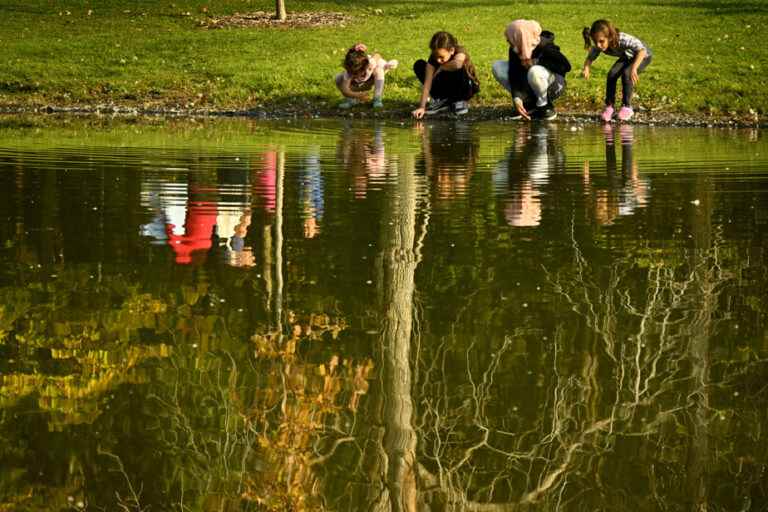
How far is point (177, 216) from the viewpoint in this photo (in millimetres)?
10492

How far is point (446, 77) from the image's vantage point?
22.4m

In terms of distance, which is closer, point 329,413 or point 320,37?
point 329,413

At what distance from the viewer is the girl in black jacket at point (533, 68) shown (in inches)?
840

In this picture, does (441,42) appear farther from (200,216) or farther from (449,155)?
(200,216)

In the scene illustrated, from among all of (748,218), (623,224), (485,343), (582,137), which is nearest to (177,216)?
(623,224)

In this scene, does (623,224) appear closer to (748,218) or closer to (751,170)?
(748,218)

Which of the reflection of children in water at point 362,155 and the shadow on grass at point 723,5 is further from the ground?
the shadow on grass at point 723,5

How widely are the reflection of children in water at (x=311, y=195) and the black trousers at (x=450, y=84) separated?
660 centimetres

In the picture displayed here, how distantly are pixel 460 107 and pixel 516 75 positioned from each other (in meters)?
1.26

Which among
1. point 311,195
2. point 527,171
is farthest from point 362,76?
point 311,195

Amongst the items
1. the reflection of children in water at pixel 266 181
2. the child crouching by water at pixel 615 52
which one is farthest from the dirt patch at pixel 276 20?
the reflection of children in water at pixel 266 181

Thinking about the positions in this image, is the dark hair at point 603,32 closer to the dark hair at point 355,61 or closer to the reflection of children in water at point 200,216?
the dark hair at point 355,61

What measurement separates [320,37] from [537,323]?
24.8m

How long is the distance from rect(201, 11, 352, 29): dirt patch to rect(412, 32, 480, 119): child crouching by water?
10.9 m
